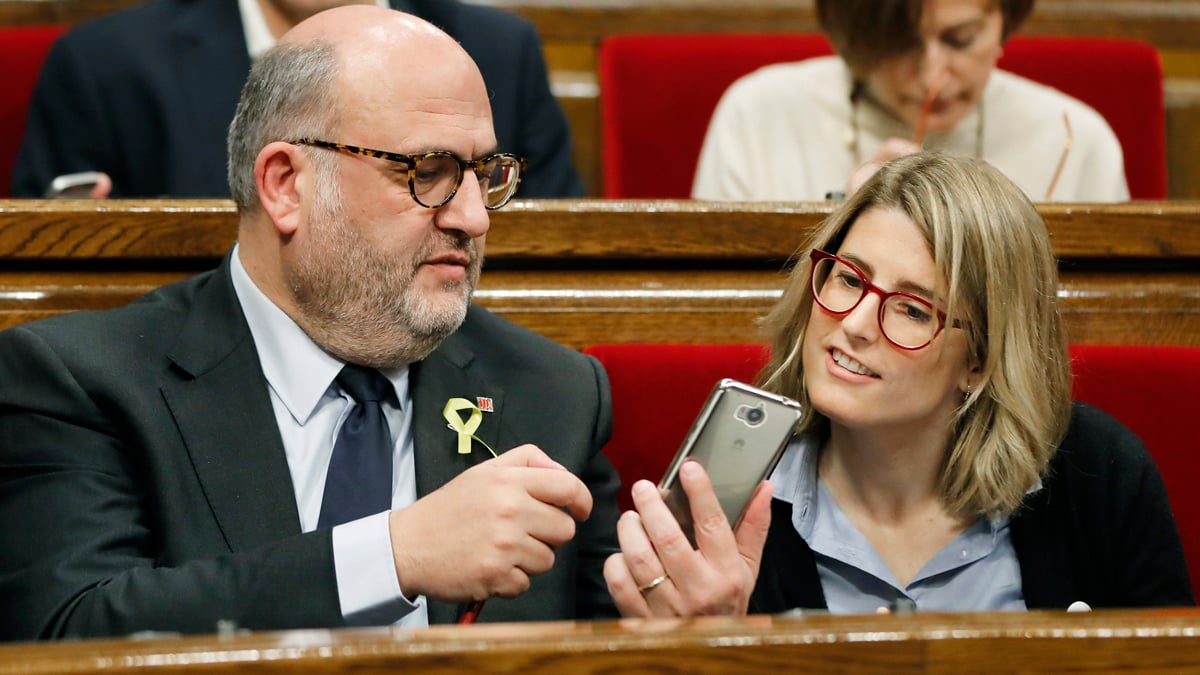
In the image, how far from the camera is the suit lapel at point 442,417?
897mm

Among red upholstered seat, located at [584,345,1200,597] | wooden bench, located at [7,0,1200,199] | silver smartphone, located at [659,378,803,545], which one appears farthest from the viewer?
wooden bench, located at [7,0,1200,199]

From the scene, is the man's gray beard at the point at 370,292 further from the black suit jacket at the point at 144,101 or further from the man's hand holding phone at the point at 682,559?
the black suit jacket at the point at 144,101

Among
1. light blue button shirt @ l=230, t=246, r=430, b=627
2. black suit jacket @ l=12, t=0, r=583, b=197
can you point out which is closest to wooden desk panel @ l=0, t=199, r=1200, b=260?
light blue button shirt @ l=230, t=246, r=430, b=627

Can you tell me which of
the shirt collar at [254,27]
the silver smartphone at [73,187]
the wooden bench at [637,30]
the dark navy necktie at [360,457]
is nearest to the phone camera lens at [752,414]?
the dark navy necktie at [360,457]

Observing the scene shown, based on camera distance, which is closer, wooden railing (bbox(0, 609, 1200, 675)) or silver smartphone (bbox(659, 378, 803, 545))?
wooden railing (bbox(0, 609, 1200, 675))

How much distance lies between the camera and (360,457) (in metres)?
0.88

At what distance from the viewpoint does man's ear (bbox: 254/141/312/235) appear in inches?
35.0

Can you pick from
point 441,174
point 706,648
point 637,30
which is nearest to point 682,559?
point 706,648

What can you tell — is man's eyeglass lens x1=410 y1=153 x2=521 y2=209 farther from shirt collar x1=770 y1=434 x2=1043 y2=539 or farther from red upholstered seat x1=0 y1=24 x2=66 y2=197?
red upholstered seat x1=0 y1=24 x2=66 y2=197

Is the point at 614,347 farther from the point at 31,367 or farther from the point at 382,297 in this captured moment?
the point at 31,367

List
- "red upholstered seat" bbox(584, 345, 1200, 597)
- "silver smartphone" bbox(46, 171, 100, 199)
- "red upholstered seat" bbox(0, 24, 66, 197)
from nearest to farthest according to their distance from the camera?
"red upholstered seat" bbox(584, 345, 1200, 597), "silver smartphone" bbox(46, 171, 100, 199), "red upholstered seat" bbox(0, 24, 66, 197)

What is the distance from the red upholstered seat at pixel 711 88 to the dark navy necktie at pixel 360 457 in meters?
0.64

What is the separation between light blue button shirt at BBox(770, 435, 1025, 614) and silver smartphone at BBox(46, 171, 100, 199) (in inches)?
24.2

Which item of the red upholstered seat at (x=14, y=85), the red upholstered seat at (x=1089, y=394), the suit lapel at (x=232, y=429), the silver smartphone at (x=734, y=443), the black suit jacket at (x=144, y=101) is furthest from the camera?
the red upholstered seat at (x=14, y=85)
